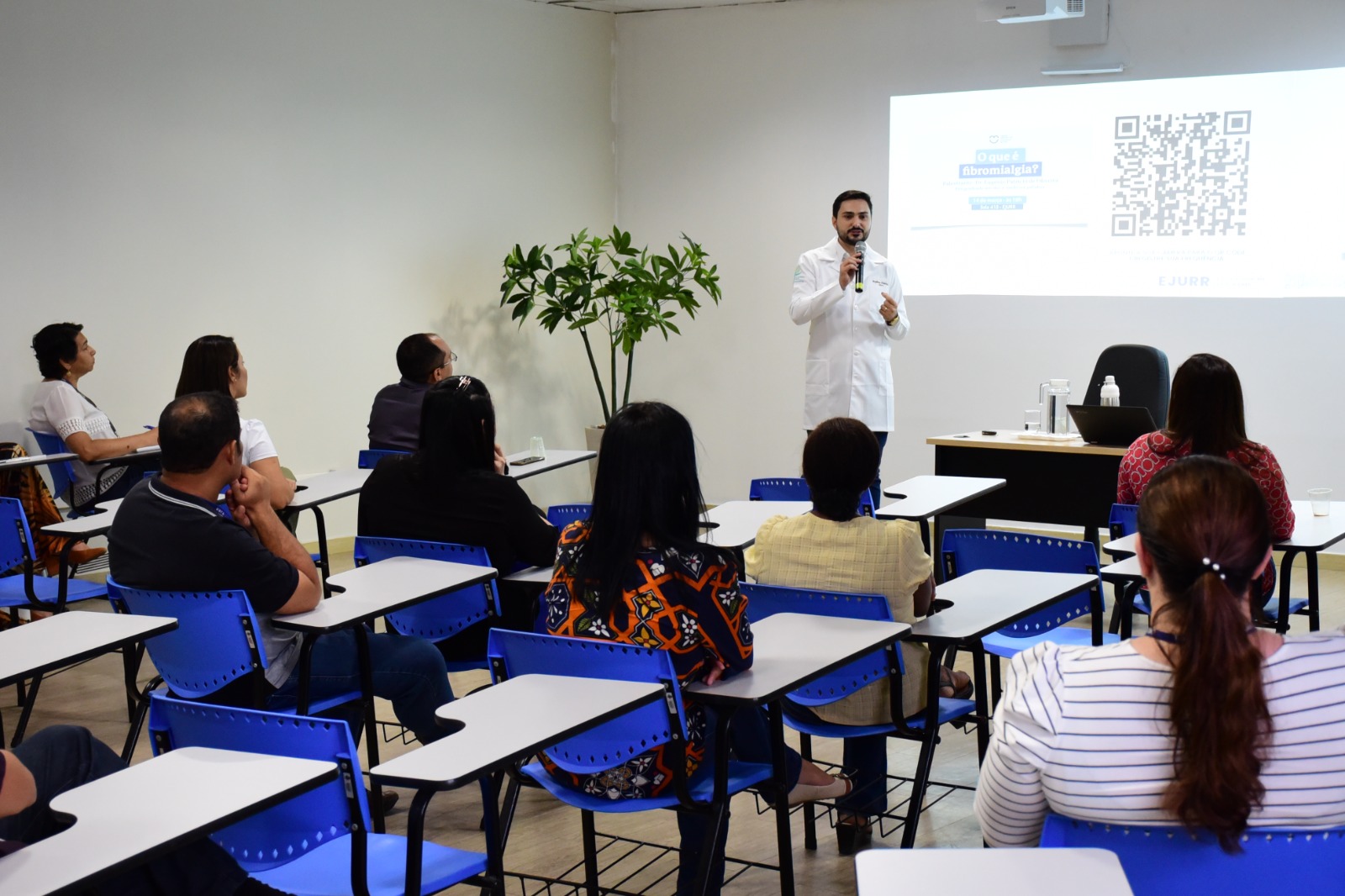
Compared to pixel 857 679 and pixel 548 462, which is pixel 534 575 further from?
pixel 548 462

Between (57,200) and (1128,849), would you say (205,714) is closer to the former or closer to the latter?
(1128,849)

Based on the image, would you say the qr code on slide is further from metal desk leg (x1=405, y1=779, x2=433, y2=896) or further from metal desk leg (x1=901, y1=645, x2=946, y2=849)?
metal desk leg (x1=405, y1=779, x2=433, y2=896)

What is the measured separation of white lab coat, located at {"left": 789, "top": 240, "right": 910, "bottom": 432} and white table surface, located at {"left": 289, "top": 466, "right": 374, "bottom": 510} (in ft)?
7.31

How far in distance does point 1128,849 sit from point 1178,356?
5841 mm

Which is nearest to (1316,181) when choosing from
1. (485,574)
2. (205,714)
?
(485,574)

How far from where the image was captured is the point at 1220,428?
147 inches

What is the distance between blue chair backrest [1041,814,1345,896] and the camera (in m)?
1.49

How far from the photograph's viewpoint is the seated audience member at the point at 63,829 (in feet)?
5.77

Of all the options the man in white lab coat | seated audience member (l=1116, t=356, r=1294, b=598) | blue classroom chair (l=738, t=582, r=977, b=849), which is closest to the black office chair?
the man in white lab coat

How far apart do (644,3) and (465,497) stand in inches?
212

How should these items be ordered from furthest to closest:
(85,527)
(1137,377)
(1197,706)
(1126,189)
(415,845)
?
(1126,189) < (1137,377) < (85,527) < (415,845) < (1197,706)

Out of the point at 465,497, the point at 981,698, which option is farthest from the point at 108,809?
the point at 981,698

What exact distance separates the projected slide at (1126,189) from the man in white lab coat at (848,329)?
1373 mm

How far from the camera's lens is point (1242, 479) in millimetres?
1538
